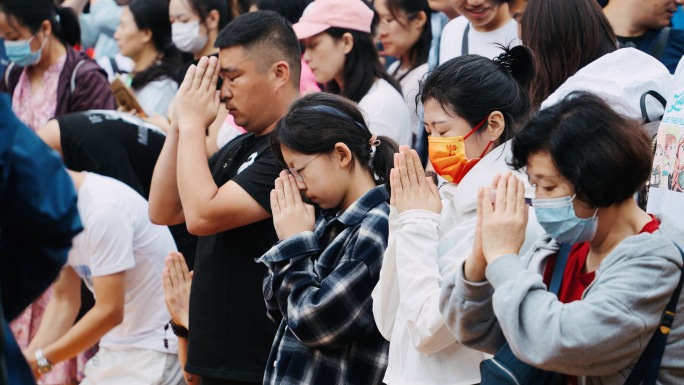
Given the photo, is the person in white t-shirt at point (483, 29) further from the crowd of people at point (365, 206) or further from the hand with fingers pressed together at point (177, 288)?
the hand with fingers pressed together at point (177, 288)

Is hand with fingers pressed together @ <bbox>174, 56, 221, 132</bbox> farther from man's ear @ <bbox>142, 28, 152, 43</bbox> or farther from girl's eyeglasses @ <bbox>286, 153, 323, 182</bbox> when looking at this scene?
man's ear @ <bbox>142, 28, 152, 43</bbox>

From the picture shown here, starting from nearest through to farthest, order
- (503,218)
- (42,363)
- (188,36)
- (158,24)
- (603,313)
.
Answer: (603,313) → (503,218) → (42,363) → (188,36) → (158,24)

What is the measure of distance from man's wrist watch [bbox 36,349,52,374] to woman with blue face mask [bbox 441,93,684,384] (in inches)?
102

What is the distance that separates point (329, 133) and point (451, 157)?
549 millimetres

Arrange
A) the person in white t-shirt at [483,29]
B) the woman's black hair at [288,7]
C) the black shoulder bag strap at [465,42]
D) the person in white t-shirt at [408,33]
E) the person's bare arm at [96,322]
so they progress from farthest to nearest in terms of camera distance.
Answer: the woman's black hair at [288,7]
the person in white t-shirt at [408,33]
the black shoulder bag strap at [465,42]
the person in white t-shirt at [483,29]
the person's bare arm at [96,322]

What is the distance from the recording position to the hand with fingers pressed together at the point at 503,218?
2.81 m

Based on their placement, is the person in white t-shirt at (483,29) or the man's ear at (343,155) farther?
the person in white t-shirt at (483,29)

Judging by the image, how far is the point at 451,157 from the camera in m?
3.46

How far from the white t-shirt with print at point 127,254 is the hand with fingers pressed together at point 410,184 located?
192 cm

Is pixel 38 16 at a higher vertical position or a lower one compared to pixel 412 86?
lower

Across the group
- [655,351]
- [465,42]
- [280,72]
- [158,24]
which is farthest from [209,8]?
[655,351]

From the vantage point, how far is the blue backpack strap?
2.92 metres

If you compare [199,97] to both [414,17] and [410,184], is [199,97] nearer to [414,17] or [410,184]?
[410,184]

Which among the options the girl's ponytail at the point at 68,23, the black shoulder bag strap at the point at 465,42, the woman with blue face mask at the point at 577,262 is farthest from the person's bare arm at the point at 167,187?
the girl's ponytail at the point at 68,23
